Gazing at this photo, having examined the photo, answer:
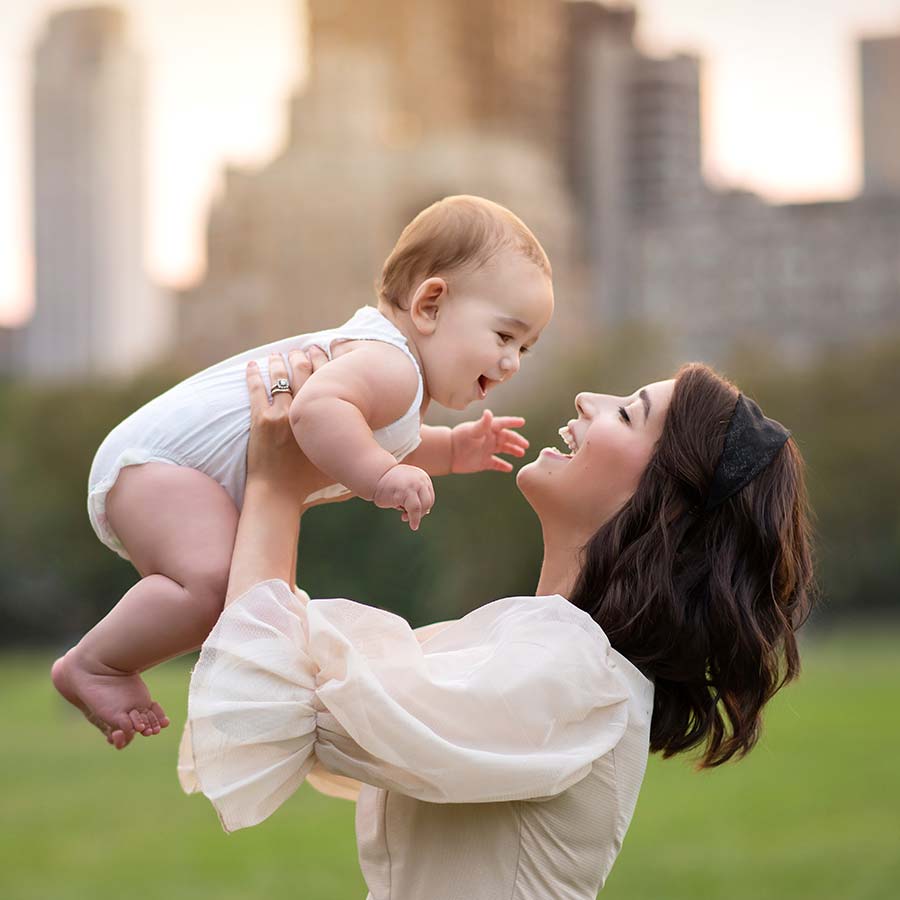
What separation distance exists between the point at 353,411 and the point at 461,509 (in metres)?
36.0

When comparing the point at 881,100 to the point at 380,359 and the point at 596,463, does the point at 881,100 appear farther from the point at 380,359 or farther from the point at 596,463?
the point at 380,359

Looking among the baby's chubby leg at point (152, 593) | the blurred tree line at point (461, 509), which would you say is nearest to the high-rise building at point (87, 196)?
the blurred tree line at point (461, 509)

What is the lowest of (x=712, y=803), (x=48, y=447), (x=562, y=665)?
(x=712, y=803)

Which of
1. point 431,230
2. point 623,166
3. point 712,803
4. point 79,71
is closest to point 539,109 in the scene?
point 623,166

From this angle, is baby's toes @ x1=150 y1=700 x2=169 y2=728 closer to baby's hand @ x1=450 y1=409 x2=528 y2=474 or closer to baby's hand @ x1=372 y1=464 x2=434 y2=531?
baby's hand @ x1=372 y1=464 x2=434 y2=531

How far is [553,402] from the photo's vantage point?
41281 mm

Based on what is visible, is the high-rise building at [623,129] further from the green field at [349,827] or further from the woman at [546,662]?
the woman at [546,662]

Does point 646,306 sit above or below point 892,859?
above

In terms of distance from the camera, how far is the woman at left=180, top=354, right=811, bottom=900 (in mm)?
2631

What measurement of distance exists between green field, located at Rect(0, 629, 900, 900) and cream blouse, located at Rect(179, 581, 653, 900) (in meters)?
12.3

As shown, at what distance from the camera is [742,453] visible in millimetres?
2904

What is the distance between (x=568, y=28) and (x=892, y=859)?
7165cm

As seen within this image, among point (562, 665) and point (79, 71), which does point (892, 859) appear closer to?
point (562, 665)

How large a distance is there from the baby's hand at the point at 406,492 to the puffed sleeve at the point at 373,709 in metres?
0.21
